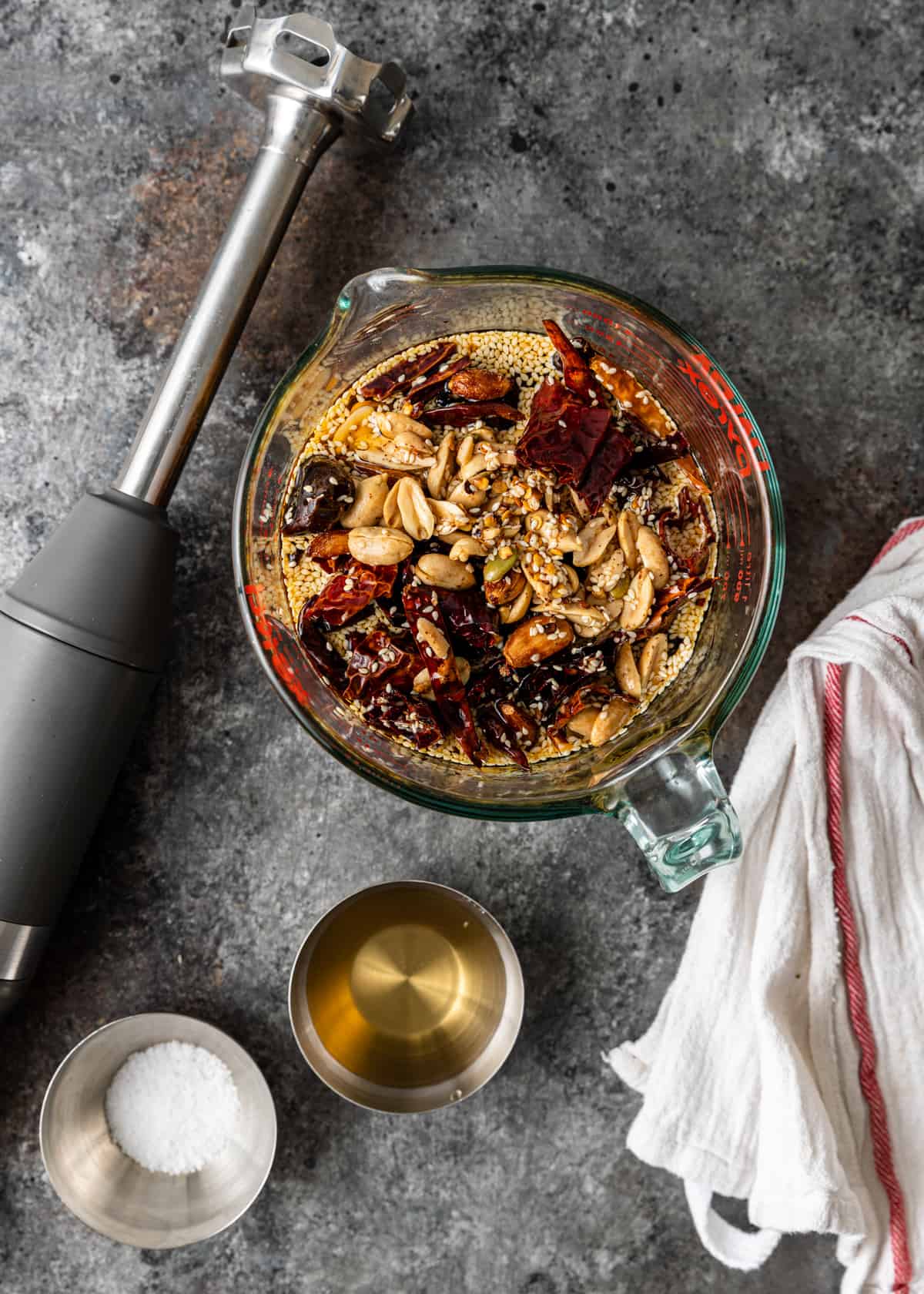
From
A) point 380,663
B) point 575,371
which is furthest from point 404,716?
point 575,371

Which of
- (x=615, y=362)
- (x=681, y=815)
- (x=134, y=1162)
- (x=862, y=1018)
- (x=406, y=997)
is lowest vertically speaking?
(x=134, y=1162)

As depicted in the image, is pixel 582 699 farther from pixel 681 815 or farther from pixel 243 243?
pixel 243 243

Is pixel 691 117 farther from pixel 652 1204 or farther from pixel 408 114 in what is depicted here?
pixel 652 1204

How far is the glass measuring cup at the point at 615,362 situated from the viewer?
0.99 meters

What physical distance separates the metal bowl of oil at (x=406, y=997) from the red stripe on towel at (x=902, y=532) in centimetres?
59

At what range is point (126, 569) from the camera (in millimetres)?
985

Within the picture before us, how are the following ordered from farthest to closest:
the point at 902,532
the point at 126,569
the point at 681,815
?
the point at 902,532 → the point at 126,569 → the point at 681,815

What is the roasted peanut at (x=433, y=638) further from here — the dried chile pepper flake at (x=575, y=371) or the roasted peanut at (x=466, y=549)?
the dried chile pepper flake at (x=575, y=371)

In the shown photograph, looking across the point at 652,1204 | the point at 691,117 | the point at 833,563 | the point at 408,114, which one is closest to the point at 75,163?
the point at 408,114

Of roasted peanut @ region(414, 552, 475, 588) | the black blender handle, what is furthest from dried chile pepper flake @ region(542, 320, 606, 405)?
the black blender handle

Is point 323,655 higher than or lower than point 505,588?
lower

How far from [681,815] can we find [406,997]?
0.45 meters

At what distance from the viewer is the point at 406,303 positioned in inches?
39.9

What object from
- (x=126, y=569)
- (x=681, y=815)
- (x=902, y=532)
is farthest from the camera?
Answer: (x=902, y=532)
